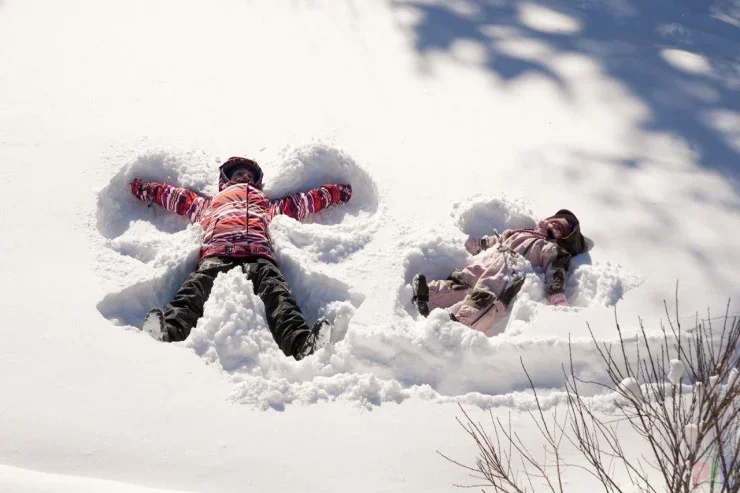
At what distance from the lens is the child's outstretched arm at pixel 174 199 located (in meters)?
4.86

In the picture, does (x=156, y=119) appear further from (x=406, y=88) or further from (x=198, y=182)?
(x=406, y=88)

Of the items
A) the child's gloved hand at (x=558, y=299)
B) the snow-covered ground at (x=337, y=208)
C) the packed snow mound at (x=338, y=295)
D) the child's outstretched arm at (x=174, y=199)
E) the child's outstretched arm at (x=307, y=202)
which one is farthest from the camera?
the child's outstretched arm at (x=307, y=202)

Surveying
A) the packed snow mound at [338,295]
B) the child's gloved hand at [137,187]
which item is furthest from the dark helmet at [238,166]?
the child's gloved hand at [137,187]

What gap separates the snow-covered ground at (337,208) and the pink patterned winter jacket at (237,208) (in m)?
0.12

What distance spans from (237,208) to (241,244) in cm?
33

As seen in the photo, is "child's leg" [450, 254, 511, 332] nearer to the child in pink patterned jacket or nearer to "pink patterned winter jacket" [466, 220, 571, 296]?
"pink patterned winter jacket" [466, 220, 571, 296]

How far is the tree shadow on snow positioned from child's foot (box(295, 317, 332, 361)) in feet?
11.7

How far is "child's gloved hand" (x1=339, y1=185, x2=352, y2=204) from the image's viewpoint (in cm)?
514

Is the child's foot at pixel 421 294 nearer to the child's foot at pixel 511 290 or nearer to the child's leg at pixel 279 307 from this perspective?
the child's foot at pixel 511 290

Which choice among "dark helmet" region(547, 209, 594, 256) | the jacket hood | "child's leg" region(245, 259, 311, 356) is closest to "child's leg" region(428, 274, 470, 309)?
"dark helmet" region(547, 209, 594, 256)

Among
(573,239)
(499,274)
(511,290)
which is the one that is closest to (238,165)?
(499,274)

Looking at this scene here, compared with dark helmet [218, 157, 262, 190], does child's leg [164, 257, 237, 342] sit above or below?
below

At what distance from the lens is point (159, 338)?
12.2 ft

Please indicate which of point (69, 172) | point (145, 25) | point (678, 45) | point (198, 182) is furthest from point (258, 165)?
point (678, 45)
